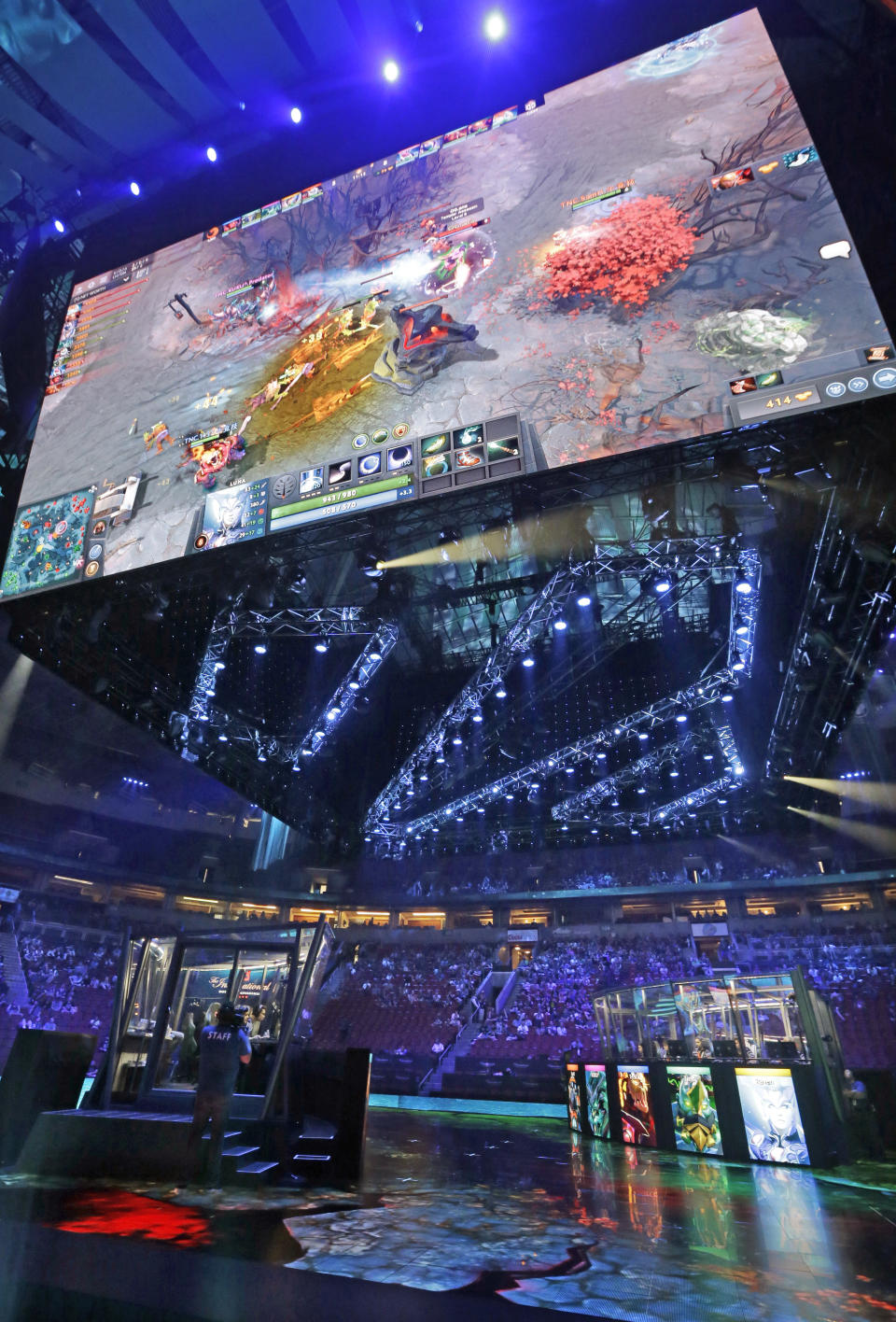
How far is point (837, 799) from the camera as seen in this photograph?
2362cm

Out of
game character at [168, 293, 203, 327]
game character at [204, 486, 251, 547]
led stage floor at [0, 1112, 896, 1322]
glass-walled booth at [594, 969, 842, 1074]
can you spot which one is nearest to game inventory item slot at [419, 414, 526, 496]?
game character at [204, 486, 251, 547]

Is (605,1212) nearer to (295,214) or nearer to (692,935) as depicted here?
(295,214)

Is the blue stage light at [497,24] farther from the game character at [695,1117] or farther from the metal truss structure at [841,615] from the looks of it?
the game character at [695,1117]

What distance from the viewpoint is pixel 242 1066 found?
24.4 ft

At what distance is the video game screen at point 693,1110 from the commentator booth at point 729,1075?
14mm

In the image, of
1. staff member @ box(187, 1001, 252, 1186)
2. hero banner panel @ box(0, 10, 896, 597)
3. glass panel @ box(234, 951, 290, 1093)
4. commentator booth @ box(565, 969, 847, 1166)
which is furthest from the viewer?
commentator booth @ box(565, 969, 847, 1166)

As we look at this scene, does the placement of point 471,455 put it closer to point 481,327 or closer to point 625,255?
point 481,327

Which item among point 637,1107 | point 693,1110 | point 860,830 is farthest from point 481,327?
Answer: point 860,830

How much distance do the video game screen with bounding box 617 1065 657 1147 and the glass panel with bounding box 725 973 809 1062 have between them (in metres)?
1.88

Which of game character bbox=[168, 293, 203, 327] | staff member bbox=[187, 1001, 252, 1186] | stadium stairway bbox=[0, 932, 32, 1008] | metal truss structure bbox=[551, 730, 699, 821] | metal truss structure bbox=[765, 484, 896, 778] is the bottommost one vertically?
staff member bbox=[187, 1001, 252, 1186]

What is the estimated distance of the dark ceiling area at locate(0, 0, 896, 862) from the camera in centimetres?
863

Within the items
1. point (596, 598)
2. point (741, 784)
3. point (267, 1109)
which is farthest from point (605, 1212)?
point (741, 784)

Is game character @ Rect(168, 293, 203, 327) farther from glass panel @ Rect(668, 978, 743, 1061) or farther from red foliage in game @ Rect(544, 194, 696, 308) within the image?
glass panel @ Rect(668, 978, 743, 1061)

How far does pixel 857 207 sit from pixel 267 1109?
13511mm
